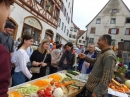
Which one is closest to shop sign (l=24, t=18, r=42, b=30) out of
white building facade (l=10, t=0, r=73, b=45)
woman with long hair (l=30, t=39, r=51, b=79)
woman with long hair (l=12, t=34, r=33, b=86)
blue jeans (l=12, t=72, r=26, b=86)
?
white building facade (l=10, t=0, r=73, b=45)

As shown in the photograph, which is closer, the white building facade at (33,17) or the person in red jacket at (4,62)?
the person in red jacket at (4,62)

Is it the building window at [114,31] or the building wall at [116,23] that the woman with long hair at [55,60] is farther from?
the building window at [114,31]

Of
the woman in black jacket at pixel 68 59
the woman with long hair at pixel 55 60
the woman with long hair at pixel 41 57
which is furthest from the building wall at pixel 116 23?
the woman with long hair at pixel 41 57

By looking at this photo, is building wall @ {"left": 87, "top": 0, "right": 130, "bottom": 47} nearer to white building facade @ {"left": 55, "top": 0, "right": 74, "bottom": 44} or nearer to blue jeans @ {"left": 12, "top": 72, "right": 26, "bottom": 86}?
white building facade @ {"left": 55, "top": 0, "right": 74, "bottom": 44}

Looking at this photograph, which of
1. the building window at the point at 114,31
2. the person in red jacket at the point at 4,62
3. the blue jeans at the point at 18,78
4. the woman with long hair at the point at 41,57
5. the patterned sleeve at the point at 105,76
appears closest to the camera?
the person in red jacket at the point at 4,62

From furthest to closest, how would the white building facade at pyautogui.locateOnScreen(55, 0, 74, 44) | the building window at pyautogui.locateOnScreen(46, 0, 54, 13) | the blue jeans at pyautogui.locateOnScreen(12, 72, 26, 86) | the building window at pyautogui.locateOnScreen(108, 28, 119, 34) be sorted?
the building window at pyautogui.locateOnScreen(108, 28, 119, 34) < the white building facade at pyautogui.locateOnScreen(55, 0, 74, 44) < the building window at pyautogui.locateOnScreen(46, 0, 54, 13) < the blue jeans at pyautogui.locateOnScreen(12, 72, 26, 86)

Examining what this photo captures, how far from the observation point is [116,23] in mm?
36250

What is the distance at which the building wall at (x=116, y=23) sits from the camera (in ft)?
115

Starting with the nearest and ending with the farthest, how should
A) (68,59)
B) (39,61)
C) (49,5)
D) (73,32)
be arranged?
(39,61)
(68,59)
(49,5)
(73,32)

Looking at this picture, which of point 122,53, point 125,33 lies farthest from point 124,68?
point 125,33

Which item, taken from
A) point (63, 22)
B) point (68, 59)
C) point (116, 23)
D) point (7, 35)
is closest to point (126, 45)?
point (116, 23)

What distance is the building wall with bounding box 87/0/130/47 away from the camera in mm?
35031

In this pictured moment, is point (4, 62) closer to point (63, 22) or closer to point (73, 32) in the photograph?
point (63, 22)

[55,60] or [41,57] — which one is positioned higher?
[41,57]
